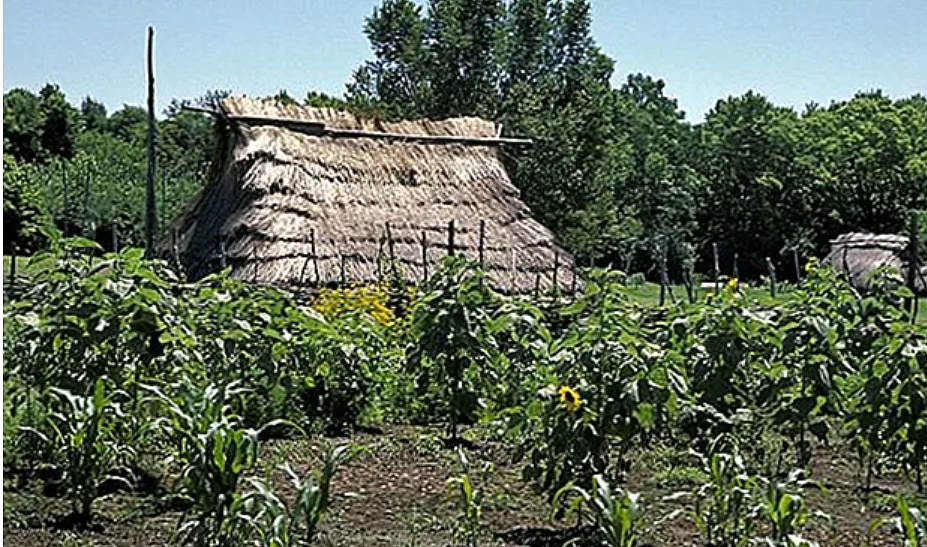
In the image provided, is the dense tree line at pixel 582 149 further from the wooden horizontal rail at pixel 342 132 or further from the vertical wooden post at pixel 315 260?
the vertical wooden post at pixel 315 260

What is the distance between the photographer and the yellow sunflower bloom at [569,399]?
4.01m

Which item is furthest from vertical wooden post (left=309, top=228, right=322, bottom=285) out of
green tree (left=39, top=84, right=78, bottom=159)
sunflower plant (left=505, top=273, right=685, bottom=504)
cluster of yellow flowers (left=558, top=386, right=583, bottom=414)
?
green tree (left=39, top=84, right=78, bottom=159)

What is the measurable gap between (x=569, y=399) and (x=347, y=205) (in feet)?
36.0

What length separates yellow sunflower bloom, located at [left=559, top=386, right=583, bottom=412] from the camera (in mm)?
4008

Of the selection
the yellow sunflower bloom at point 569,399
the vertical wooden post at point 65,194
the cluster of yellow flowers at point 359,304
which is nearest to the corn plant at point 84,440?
the yellow sunflower bloom at point 569,399

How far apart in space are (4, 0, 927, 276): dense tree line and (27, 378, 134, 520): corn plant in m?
7.90

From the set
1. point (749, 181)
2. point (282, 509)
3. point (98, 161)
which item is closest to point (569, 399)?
point (282, 509)

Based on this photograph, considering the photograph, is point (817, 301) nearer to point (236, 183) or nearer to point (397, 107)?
point (236, 183)

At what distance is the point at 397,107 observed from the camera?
27.2 m

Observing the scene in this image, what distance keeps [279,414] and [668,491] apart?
6.20ft

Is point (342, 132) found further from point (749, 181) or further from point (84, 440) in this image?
point (749, 181)

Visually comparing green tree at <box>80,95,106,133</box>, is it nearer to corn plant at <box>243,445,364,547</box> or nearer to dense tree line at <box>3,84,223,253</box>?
dense tree line at <box>3,84,223,253</box>

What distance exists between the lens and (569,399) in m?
4.02

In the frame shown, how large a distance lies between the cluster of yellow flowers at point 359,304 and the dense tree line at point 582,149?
3.88 meters
